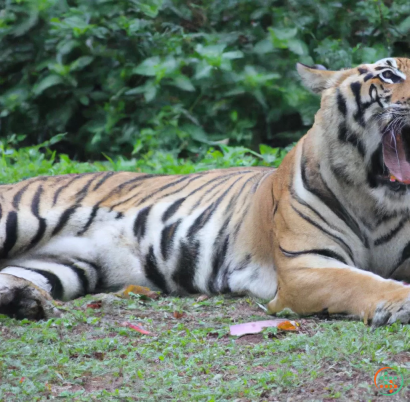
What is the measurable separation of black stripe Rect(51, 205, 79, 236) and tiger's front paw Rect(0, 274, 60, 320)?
1.08 meters

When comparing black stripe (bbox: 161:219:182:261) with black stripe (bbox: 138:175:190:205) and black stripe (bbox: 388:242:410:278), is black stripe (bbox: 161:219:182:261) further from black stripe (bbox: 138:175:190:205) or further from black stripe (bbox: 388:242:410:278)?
black stripe (bbox: 388:242:410:278)

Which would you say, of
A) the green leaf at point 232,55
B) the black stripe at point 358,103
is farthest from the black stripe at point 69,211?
the green leaf at point 232,55

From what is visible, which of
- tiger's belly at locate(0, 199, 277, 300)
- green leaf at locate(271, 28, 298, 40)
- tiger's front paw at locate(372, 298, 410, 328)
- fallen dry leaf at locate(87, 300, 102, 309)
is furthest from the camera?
green leaf at locate(271, 28, 298, 40)

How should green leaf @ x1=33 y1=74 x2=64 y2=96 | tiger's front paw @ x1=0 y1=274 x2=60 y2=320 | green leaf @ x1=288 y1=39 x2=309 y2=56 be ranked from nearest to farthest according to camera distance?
tiger's front paw @ x1=0 y1=274 x2=60 y2=320, green leaf @ x1=288 y1=39 x2=309 y2=56, green leaf @ x1=33 y1=74 x2=64 y2=96

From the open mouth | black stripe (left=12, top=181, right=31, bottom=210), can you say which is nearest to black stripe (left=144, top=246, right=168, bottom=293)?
black stripe (left=12, top=181, right=31, bottom=210)

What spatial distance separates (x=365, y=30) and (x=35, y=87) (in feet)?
12.2

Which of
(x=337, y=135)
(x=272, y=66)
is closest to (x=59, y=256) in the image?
(x=337, y=135)

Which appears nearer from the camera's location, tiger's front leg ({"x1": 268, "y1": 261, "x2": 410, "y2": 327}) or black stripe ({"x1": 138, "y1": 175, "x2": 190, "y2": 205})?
tiger's front leg ({"x1": 268, "y1": 261, "x2": 410, "y2": 327})

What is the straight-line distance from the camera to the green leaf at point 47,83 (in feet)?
26.2

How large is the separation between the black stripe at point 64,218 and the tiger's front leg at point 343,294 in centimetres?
151

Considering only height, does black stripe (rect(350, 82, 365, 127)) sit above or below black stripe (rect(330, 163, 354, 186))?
above

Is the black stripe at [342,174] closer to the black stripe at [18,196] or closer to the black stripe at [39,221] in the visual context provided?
the black stripe at [39,221]

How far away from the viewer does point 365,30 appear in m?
8.40
